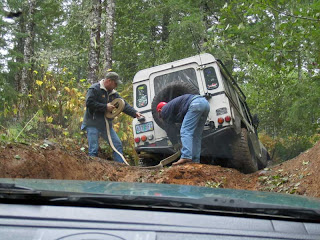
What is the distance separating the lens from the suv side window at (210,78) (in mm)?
8312

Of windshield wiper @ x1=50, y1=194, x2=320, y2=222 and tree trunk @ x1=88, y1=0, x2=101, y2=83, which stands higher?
tree trunk @ x1=88, y1=0, x2=101, y2=83

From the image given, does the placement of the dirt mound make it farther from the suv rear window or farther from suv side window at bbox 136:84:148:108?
the suv rear window

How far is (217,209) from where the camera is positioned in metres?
1.68

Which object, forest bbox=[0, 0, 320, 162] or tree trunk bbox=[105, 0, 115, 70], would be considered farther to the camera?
tree trunk bbox=[105, 0, 115, 70]

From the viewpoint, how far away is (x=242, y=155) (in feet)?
27.6

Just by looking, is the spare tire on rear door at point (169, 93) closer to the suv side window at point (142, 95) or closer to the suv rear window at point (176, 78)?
the suv rear window at point (176, 78)

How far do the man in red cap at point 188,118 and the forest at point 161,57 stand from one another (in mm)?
1517

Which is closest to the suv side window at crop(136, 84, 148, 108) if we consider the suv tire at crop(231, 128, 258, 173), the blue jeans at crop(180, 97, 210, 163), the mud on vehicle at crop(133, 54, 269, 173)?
the mud on vehicle at crop(133, 54, 269, 173)

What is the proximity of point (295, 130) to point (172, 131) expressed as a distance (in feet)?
25.6

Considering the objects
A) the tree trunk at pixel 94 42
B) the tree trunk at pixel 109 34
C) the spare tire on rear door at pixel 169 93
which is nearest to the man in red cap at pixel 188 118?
the spare tire on rear door at pixel 169 93

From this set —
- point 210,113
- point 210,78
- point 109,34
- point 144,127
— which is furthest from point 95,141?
point 109,34

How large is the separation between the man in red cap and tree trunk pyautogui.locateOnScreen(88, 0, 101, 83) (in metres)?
4.29

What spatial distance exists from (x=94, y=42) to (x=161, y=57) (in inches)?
306

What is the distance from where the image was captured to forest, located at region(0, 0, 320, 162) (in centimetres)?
841
